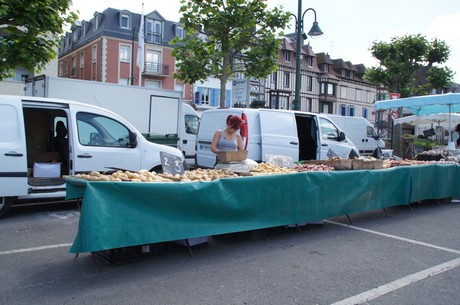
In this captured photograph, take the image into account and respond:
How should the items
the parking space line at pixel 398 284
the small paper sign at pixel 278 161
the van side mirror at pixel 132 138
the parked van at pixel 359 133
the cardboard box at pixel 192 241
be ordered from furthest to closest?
the parked van at pixel 359 133 → the van side mirror at pixel 132 138 → the small paper sign at pixel 278 161 → the cardboard box at pixel 192 241 → the parking space line at pixel 398 284

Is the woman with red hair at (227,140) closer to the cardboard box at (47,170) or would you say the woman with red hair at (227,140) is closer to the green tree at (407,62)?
the cardboard box at (47,170)

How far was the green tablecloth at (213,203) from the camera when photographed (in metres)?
3.98

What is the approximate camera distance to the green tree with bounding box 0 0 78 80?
352 inches

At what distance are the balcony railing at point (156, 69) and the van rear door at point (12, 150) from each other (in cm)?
3171

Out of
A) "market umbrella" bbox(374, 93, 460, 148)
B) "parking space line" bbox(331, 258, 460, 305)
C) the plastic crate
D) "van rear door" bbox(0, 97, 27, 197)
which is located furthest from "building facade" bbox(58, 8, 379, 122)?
"parking space line" bbox(331, 258, 460, 305)

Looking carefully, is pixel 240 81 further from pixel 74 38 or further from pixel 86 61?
pixel 74 38

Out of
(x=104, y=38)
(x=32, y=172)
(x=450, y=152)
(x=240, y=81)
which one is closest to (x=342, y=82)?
(x=104, y=38)

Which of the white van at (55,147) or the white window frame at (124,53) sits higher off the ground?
the white window frame at (124,53)

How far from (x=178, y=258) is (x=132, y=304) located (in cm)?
134

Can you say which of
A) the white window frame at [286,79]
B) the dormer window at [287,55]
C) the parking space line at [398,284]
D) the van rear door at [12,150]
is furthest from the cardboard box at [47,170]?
the dormer window at [287,55]

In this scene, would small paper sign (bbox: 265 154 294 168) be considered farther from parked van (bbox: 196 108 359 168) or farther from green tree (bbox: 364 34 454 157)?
green tree (bbox: 364 34 454 157)

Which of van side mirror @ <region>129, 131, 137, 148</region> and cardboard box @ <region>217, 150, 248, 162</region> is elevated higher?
van side mirror @ <region>129, 131, 137, 148</region>

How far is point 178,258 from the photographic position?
4773 millimetres

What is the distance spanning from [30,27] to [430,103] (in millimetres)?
11208
